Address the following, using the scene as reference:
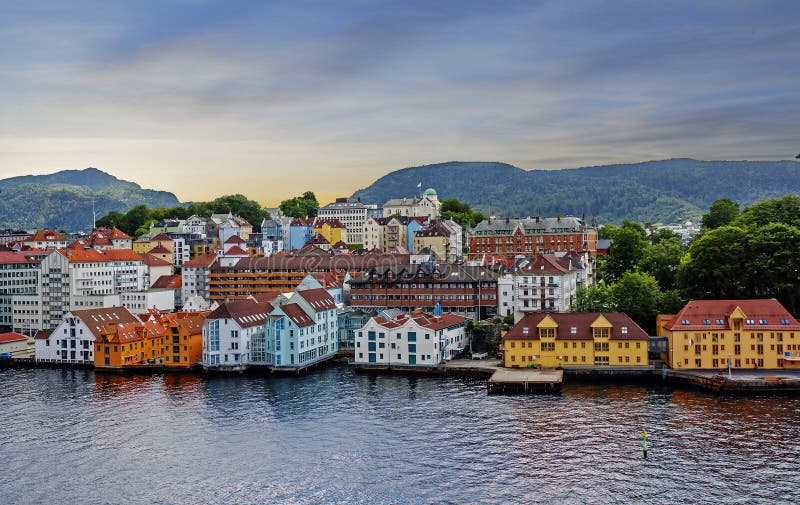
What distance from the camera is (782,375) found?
57719 millimetres

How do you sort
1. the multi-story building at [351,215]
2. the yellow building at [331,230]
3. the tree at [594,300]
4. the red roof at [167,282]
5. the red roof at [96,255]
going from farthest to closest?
the multi-story building at [351,215] → the yellow building at [331,230] → the red roof at [167,282] → the red roof at [96,255] → the tree at [594,300]

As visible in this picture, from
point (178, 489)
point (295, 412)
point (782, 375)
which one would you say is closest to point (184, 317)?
point (295, 412)

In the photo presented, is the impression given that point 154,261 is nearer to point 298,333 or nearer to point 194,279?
point 194,279

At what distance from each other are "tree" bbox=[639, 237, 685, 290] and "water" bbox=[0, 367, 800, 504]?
37.2 meters

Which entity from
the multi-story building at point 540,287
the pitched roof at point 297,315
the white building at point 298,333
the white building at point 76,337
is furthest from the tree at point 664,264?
the white building at point 76,337

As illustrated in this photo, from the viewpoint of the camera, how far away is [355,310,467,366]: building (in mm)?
67562

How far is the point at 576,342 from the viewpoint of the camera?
6425cm

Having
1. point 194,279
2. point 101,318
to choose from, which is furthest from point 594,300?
point 194,279

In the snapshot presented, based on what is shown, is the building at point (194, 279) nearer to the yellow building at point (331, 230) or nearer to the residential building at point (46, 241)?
the yellow building at point (331, 230)

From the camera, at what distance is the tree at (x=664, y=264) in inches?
3615

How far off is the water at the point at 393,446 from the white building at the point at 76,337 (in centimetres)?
1250

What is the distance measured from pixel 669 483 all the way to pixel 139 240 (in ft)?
381

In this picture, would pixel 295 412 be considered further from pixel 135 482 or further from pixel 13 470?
pixel 13 470

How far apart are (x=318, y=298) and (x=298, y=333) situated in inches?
310
